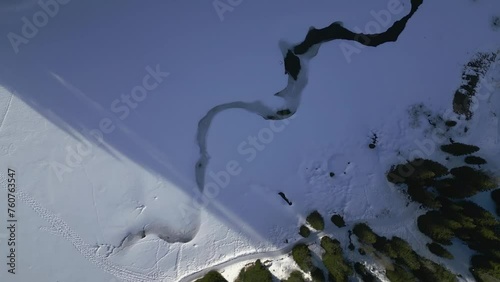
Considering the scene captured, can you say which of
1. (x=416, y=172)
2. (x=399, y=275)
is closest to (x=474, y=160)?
(x=416, y=172)

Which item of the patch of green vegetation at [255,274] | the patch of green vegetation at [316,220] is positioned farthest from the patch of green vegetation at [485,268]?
the patch of green vegetation at [255,274]

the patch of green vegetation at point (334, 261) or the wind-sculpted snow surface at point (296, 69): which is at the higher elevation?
the wind-sculpted snow surface at point (296, 69)

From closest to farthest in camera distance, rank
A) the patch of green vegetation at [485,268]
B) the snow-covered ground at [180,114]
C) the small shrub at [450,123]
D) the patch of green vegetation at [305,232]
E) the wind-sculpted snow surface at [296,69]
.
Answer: the patch of green vegetation at [485,268] < the patch of green vegetation at [305,232] < the small shrub at [450,123] < the snow-covered ground at [180,114] < the wind-sculpted snow surface at [296,69]

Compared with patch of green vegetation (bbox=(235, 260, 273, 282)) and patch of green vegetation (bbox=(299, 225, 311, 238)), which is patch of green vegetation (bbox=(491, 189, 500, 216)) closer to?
patch of green vegetation (bbox=(299, 225, 311, 238))

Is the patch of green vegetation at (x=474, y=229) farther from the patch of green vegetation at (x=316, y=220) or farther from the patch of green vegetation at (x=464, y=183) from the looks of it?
the patch of green vegetation at (x=316, y=220)

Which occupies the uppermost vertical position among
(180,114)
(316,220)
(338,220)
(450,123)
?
(450,123)

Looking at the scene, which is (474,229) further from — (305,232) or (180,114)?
(180,114)

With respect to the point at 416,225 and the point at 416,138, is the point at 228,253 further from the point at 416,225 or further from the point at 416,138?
the point at 416,138
